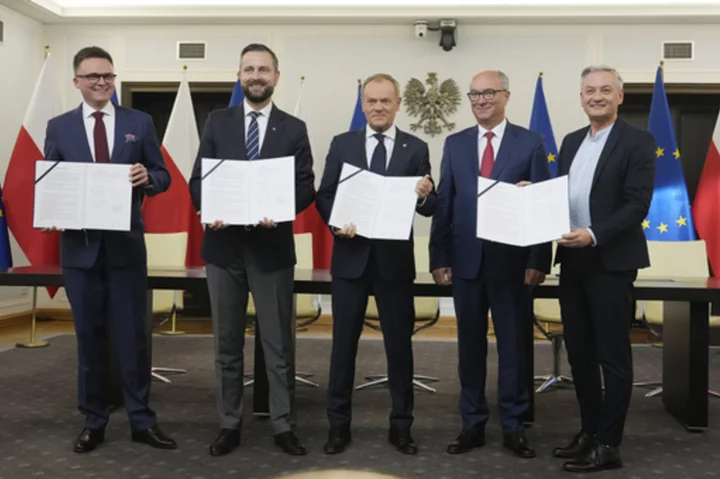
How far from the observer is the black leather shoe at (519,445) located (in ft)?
9.23

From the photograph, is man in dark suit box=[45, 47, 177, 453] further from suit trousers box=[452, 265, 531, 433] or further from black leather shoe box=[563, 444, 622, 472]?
black leather shoe box=[563, 444, 622, 472]

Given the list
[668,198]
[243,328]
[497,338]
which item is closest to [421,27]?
[668,198]

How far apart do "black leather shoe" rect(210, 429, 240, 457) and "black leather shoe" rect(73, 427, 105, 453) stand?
473 millimetres

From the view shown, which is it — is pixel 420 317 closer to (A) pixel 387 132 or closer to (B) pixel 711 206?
(A) pixel 387 132

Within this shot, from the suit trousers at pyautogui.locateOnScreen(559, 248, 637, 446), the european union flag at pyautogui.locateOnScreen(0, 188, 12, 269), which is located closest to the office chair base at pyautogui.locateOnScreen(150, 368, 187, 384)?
the european union flag at pyautogui.locateOnScreen(0, 188, 12, 269)

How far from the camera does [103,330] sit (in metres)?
2.91

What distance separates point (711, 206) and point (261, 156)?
13.7ft

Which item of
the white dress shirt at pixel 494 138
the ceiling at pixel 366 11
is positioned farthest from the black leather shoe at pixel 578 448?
the ceiling at pixel 366 11

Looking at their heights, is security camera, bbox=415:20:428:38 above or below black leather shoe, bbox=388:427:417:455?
above

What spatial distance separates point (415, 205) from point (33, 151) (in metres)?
4.00

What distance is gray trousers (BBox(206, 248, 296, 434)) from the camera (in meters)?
2.79

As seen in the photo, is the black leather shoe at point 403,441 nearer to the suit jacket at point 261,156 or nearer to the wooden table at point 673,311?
the wooden table at point 673,311

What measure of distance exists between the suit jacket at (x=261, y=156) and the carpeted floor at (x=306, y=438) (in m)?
0.79

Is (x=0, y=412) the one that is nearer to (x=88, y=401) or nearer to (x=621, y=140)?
(x=88, y=401)
